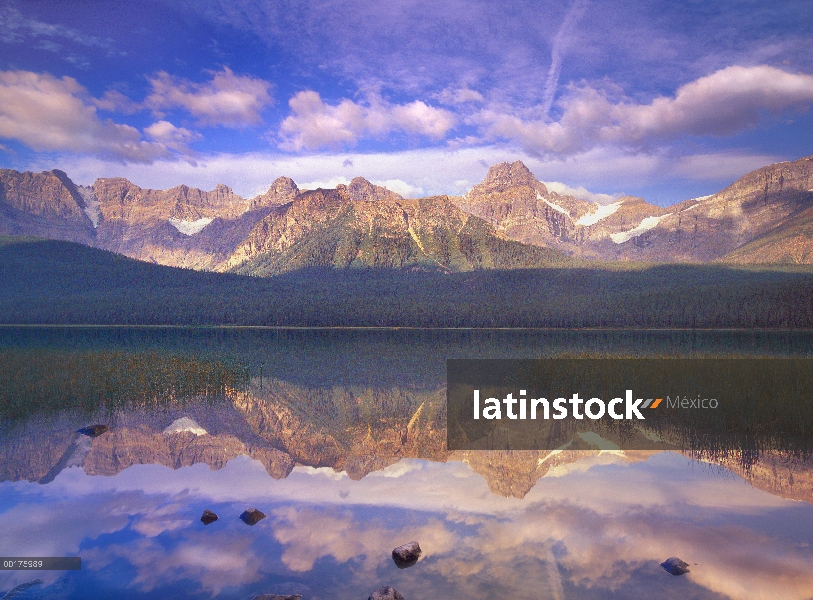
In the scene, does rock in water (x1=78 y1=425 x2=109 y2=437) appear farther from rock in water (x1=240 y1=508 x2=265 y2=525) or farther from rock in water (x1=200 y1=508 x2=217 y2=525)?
rock in water (x1=240 y1=508 x2=265 y2=525)

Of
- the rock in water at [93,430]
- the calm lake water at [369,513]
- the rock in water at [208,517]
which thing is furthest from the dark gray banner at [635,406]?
the rock in water at [93,430]

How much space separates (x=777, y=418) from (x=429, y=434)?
74.7 feet

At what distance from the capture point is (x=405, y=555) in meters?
17.3

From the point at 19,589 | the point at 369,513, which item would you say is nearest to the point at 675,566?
the point at 369,513

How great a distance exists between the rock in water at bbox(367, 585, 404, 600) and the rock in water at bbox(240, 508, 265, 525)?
7568 mm

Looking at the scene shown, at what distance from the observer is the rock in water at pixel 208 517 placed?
20.8 metres

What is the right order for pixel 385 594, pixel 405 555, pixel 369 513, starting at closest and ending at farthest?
pixel 385 594, pixel 405 555, pixel 369 513

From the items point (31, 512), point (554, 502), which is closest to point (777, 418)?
point (554, 502)

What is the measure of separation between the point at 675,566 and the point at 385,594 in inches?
346

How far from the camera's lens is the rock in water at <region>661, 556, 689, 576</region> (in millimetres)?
16672

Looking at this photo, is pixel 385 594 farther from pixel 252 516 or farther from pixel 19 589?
pixel 19 589

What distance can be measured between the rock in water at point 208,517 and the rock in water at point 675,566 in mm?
15380

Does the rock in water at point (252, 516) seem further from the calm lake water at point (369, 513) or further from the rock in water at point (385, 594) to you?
the rock in water at point (385, 594)

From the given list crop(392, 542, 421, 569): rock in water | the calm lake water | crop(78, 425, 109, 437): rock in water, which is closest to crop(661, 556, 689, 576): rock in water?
the calm lake water
